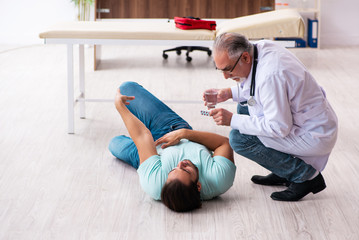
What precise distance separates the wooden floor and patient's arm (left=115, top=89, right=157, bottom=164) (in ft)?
0.68

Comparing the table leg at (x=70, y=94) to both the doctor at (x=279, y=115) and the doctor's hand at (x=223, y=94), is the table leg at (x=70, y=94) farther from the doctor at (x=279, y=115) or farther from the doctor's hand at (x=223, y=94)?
the doctor at (x=279, y=115)

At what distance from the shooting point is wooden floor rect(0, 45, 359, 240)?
2.16 m

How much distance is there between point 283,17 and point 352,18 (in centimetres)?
359

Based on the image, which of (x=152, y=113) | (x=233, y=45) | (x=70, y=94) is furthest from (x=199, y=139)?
(x=70, y=94)

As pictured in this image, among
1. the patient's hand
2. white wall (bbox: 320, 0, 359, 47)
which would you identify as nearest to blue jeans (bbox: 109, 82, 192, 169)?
the patient's hand

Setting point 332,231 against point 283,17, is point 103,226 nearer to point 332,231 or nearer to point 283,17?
point 332,231

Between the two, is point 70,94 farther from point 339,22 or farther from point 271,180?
point 339,22

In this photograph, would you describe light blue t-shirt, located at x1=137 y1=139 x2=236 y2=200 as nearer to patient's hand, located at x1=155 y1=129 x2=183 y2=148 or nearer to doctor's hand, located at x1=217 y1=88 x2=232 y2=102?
patient's hand, located at x1=155 y1=129 x2=183 y2=148

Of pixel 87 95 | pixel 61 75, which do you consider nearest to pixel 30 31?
pixel 61 75

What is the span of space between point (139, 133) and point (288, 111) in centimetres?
72

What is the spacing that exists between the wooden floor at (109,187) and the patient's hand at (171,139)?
241 mm

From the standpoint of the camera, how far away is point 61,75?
4.79m

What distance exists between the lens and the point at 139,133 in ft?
8.18

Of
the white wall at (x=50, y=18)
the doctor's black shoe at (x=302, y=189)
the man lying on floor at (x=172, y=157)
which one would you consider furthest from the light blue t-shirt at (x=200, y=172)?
the white wall at (x=50, y=18)
